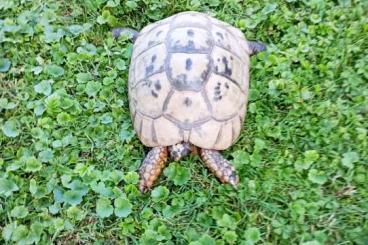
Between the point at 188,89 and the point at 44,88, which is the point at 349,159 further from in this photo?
the point at 44,88

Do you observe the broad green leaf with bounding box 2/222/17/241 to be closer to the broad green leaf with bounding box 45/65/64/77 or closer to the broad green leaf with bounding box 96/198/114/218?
the broad green leaf with bounding box 96/198/114/218

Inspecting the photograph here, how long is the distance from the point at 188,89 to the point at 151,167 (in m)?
0.51

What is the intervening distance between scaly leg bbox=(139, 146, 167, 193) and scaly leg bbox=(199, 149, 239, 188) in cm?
25

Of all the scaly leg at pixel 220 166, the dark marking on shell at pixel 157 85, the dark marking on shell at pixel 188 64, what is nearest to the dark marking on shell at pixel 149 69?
the dark marking on shell at pixel 157 85

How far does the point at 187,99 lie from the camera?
330 centimetres

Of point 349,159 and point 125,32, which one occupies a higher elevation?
point 125,32

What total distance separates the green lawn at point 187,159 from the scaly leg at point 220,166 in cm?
5

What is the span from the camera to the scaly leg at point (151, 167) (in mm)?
3346

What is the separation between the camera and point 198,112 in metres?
3.32

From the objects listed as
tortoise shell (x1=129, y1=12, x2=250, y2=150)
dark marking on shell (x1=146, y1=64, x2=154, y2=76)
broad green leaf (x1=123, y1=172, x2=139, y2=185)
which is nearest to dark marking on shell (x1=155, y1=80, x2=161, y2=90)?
tortoise shell (x1=129, y1=12, x2=250, y2=150)

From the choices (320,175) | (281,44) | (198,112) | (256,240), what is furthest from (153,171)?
(281,44)

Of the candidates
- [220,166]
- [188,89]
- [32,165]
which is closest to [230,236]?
[220,166]

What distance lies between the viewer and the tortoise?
333cm

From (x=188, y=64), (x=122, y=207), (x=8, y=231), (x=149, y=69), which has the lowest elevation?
(x=8, y=231)
